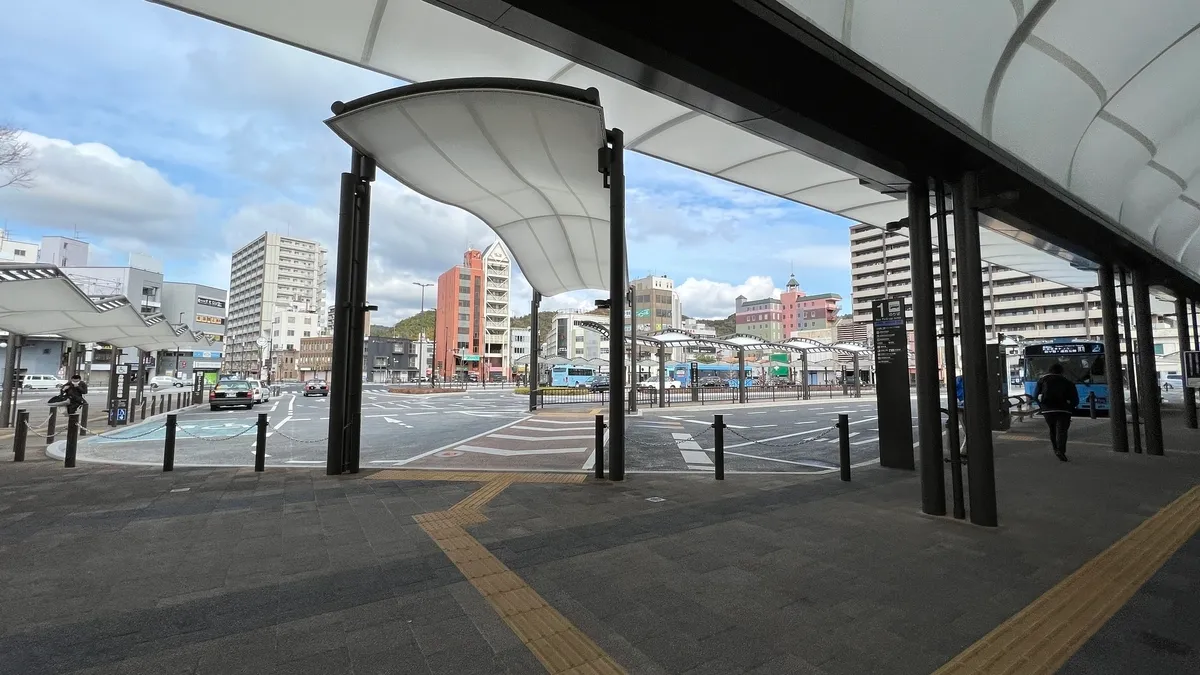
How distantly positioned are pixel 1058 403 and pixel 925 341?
18.3ft

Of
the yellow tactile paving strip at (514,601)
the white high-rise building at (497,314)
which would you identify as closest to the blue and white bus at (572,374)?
the white high-rise building at (497,314)

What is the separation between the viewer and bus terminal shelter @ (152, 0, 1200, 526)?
3.58m

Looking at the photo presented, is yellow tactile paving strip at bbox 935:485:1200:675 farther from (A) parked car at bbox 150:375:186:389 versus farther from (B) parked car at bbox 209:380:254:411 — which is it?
(A) parked car at bbox 150:375:186:389

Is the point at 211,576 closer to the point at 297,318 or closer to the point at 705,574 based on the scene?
the point at 705,574

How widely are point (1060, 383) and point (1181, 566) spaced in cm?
611

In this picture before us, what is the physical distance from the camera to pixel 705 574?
393cm

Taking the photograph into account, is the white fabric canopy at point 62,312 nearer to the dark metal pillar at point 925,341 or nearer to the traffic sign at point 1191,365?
the dark metal pillar at point 925,341

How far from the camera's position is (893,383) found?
8.69 meters

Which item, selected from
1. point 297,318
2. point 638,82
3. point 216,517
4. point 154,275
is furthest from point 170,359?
point 638,82

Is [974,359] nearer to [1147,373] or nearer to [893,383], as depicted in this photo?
[893,383]

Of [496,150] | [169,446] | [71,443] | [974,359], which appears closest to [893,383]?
[974,359]

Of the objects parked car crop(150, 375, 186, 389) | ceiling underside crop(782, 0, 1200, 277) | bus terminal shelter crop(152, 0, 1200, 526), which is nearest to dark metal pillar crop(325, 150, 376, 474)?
bus terminal shelter crop(152, 0, 1200, 526)

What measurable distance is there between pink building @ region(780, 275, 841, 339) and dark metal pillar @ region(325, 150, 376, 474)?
126 m

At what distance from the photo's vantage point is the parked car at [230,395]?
78.7 ft
